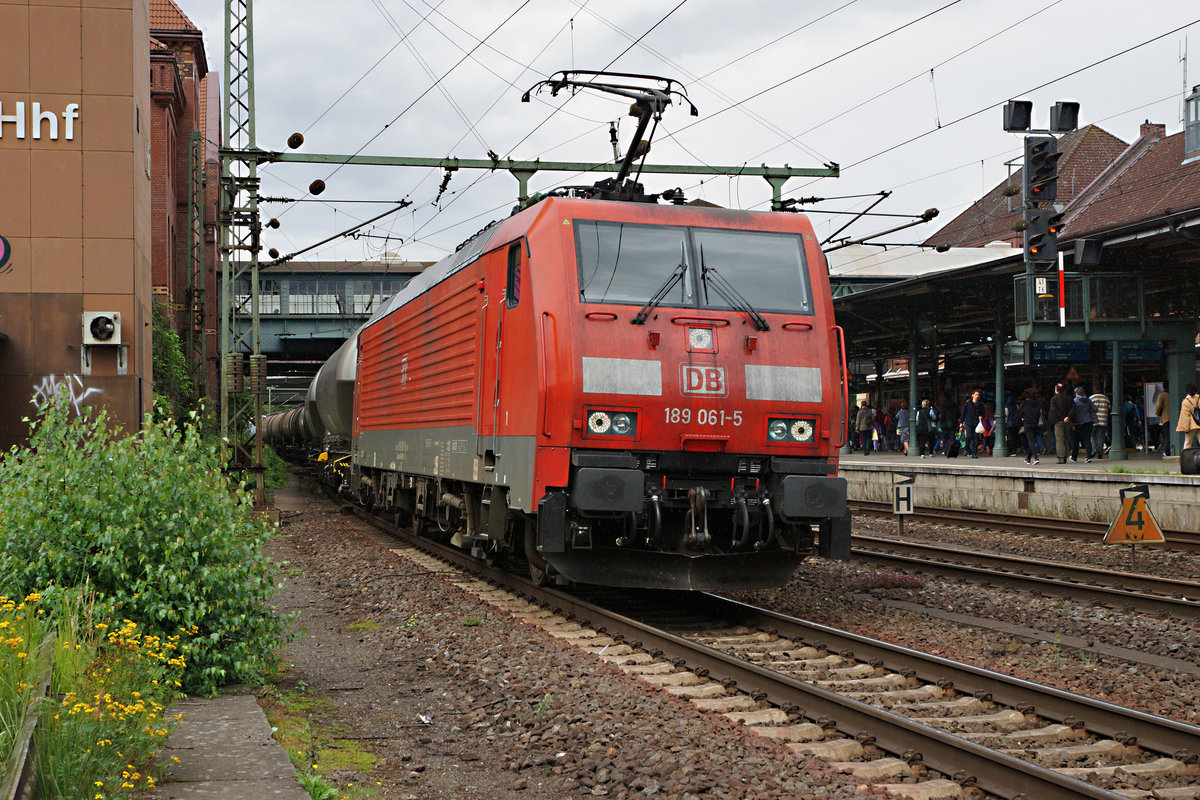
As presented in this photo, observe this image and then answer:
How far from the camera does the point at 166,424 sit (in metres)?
7.14

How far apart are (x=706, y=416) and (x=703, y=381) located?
0.27m

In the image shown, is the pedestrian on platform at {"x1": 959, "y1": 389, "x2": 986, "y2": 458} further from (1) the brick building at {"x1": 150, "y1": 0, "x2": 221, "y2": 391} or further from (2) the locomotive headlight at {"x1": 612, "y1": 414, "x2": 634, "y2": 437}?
(2) the locomotive headlight at {"x1": 612, "y1": 414, "x2": 634, "y2": 437}

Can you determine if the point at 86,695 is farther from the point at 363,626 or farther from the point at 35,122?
the point at 35,122

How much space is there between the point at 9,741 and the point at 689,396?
18.4 ft

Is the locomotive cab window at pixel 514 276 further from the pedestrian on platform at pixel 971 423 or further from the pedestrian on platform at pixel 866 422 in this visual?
the pedestrian on platform at pixel 866 422

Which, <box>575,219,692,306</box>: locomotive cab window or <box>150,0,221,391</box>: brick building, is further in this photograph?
<box>150,0,221,391</box>: brick building

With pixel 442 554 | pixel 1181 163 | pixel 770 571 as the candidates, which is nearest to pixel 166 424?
pixel 770 571

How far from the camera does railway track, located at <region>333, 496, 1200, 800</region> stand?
5.02 metres

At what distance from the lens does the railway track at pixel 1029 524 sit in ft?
48.6

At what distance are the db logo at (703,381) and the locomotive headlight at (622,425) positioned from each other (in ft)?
1.61

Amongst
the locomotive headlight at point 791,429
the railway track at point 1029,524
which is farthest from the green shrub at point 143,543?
the railway track at point 1029,524

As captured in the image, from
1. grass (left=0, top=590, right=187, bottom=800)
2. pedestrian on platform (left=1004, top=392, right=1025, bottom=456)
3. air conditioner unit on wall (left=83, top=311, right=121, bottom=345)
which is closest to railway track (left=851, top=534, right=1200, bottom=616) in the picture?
grass (left=0, top=590, right=187, bottom=800)

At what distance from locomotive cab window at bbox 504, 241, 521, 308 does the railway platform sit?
34.3 feet

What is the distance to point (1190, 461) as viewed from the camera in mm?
16594
